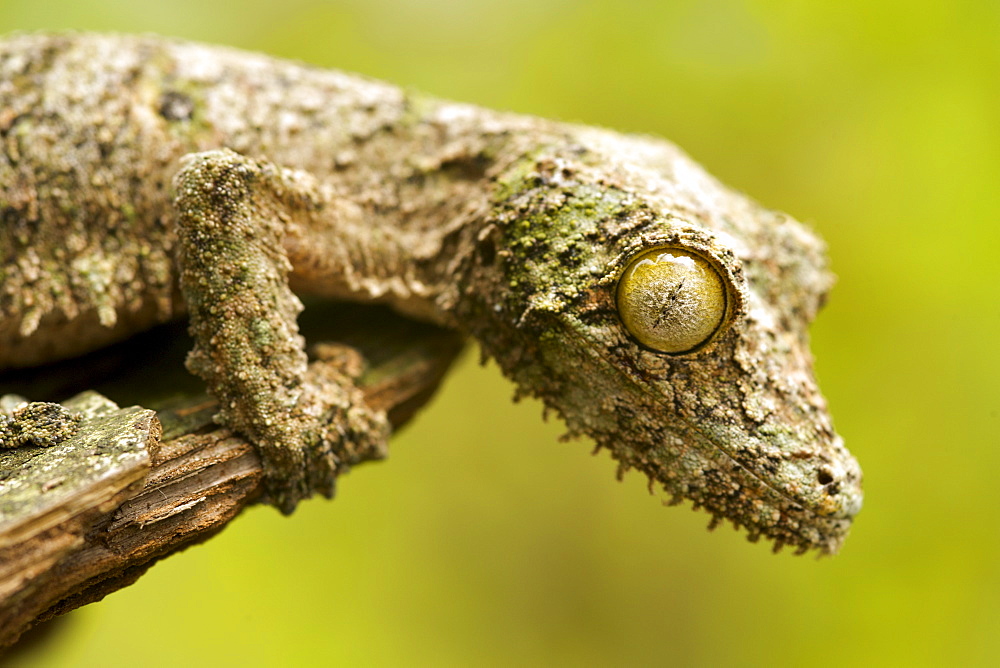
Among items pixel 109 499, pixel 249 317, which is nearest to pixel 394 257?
pixel 249 317

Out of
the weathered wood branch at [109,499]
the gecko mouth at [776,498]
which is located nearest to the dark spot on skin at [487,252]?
the gecko mouth at [776,498]

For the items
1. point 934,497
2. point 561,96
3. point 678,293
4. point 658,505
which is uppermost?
point 561,96

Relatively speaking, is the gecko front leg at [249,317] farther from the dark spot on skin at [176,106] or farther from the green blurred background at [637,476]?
the green blurred background at [637,476]

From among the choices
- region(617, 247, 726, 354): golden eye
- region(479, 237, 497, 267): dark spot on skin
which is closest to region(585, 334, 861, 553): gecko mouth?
region(617, 247, 726, 354): golden eye

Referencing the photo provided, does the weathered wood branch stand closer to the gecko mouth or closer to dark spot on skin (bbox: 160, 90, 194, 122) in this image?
dark spot on skin (bbox: 160, 90, 194, 122)

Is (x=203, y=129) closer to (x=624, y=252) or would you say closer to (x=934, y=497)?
(x=624, y=252)

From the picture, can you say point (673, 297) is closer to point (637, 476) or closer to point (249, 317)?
point (249, 317)

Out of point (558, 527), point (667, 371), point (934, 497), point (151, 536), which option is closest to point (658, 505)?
point (558, 527)
